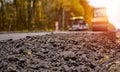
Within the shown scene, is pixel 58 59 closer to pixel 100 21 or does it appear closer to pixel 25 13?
pixel 100 21

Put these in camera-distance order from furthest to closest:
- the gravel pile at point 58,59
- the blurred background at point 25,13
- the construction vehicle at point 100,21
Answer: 1. the blurred background at point 25,13
2. the construction vehicle at point 100,21
3. the gravel pile at point 58,59

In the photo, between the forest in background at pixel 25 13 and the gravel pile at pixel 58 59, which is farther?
the forest in background at pixel 25 13

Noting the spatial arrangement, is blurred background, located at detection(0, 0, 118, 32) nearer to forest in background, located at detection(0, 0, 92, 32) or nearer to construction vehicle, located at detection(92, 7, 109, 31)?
forest in background, located at detection(0, 0, 92, 32)

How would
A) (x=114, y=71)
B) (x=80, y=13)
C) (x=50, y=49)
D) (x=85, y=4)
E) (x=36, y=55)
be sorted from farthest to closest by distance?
(x=85, y=4) < (x=80, y=13) < (x=50, y=49) < (x=36, y=55) < (x=114, y=71)

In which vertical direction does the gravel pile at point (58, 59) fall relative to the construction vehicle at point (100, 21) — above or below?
above

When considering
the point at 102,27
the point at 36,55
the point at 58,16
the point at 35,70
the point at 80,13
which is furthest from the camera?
the point at 80,13

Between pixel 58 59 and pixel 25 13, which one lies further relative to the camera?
pixel 25 13

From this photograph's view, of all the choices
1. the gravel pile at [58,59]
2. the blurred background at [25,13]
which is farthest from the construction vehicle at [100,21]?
the gravel pile at [58,59]

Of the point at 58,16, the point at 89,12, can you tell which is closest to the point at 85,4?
the point at 89,12

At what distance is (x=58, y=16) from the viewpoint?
2712 inches

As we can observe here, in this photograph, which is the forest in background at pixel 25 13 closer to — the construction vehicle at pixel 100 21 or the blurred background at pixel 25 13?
the blurred background at pixel 25 13

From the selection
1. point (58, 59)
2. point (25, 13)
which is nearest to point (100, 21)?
point (25, 13)

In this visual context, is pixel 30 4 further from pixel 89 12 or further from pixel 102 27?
pixel 89 12

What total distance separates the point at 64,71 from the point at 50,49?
9.38ft
